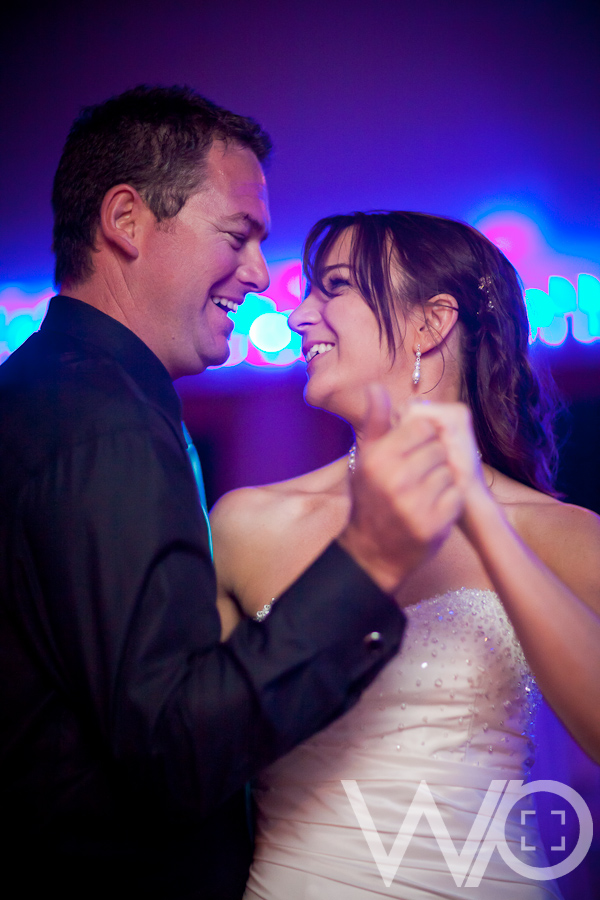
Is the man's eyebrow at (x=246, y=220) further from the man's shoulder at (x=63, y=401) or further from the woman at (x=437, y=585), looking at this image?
the man's shoulder at (x=63, y=401)

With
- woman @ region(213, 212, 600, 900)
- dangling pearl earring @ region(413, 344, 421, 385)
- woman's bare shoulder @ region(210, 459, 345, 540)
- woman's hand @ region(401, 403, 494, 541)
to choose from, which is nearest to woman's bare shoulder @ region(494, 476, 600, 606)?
woman @ region(213, 212, 600, 900)

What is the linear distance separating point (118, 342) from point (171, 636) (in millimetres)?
503

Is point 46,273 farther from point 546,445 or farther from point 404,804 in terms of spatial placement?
point 404,804

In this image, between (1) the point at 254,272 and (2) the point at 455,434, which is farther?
(1) the point at 254,272

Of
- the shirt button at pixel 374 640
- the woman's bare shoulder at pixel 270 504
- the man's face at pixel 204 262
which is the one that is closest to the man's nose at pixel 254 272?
the man's face at pixel 204 262

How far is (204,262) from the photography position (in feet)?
4.10

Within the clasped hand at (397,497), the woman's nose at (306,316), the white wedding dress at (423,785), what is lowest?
the white wedding dress at (423,785)

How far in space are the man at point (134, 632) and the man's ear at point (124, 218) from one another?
0.58ft

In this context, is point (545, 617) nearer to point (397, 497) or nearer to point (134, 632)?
point (397, 497)

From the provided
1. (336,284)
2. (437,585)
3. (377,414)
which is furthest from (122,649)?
(336,284)

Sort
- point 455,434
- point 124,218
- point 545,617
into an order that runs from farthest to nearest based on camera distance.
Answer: point 124,218, point 545,617, point 455,434

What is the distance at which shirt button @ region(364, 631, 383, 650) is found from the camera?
706 mm

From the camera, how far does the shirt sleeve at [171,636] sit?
68 cm

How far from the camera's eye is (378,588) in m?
0.70
